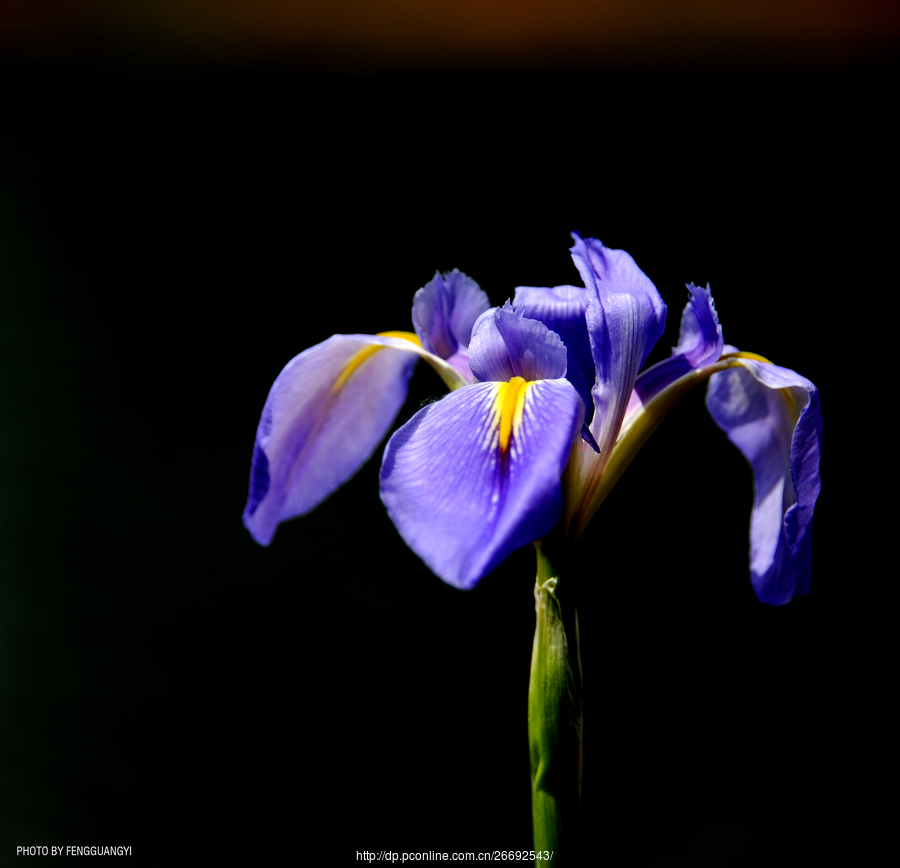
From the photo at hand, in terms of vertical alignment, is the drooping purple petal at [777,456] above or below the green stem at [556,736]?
above

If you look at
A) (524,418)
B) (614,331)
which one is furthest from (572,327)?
(524,418)

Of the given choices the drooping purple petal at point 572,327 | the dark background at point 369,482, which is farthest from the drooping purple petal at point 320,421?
the dark background at point 369,482

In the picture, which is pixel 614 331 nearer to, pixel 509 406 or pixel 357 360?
pixel 509 406

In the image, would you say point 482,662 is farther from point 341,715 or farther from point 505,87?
point 505,87

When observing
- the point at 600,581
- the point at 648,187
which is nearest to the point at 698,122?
the point at 648,187

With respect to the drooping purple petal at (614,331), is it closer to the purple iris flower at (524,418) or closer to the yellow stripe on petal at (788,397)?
the purple iris flower at (524,418)

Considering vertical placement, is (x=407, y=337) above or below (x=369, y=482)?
above
